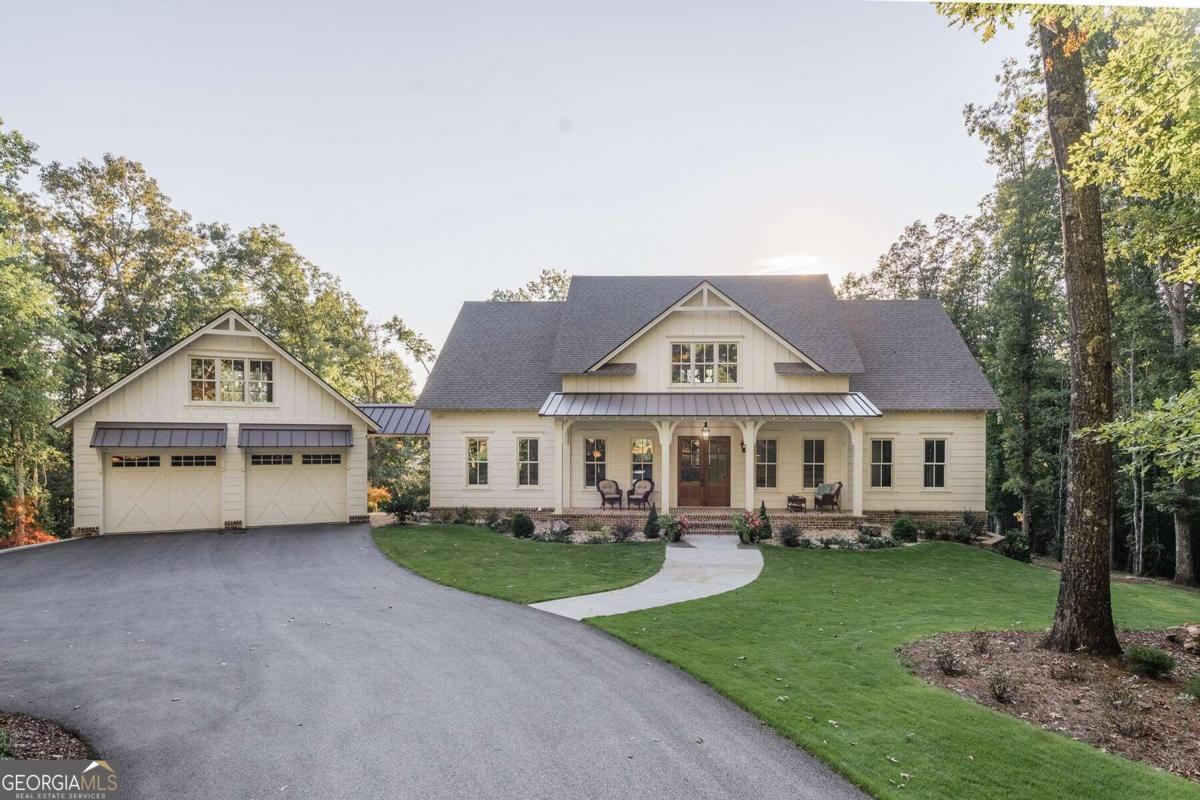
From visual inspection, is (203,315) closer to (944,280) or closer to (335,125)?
(335,125)

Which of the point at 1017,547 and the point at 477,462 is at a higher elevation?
the point at 477,462

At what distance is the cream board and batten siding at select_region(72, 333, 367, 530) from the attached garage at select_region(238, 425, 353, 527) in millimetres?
283

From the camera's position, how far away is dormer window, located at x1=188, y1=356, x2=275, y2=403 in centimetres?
1769

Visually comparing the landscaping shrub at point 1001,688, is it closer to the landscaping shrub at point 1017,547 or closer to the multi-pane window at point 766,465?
the landscaping shrub at point 1017,547

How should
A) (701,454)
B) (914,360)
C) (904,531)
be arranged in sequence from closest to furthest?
1. (904,531)
2. (701,454)
3. (914,360)

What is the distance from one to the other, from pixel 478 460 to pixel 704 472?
315 inches

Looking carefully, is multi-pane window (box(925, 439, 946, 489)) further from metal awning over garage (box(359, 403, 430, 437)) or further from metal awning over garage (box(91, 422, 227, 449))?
metal awning over garage (box(91, 422, 227, 449))

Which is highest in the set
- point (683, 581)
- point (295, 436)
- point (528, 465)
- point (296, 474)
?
point (295, 436)

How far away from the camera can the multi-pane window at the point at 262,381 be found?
717 inches

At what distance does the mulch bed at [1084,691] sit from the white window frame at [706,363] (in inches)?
465

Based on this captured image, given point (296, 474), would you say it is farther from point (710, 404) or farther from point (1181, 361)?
point (1181, 361)

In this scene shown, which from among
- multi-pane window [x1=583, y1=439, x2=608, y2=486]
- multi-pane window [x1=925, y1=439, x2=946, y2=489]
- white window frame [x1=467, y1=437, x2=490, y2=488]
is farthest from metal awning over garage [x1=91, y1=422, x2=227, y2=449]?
multi-pane window [x1=925, y1=439, x2=946, y2=489]

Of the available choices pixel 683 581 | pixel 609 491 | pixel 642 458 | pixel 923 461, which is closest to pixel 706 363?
pixel 642 458

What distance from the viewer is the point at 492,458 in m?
19.3
